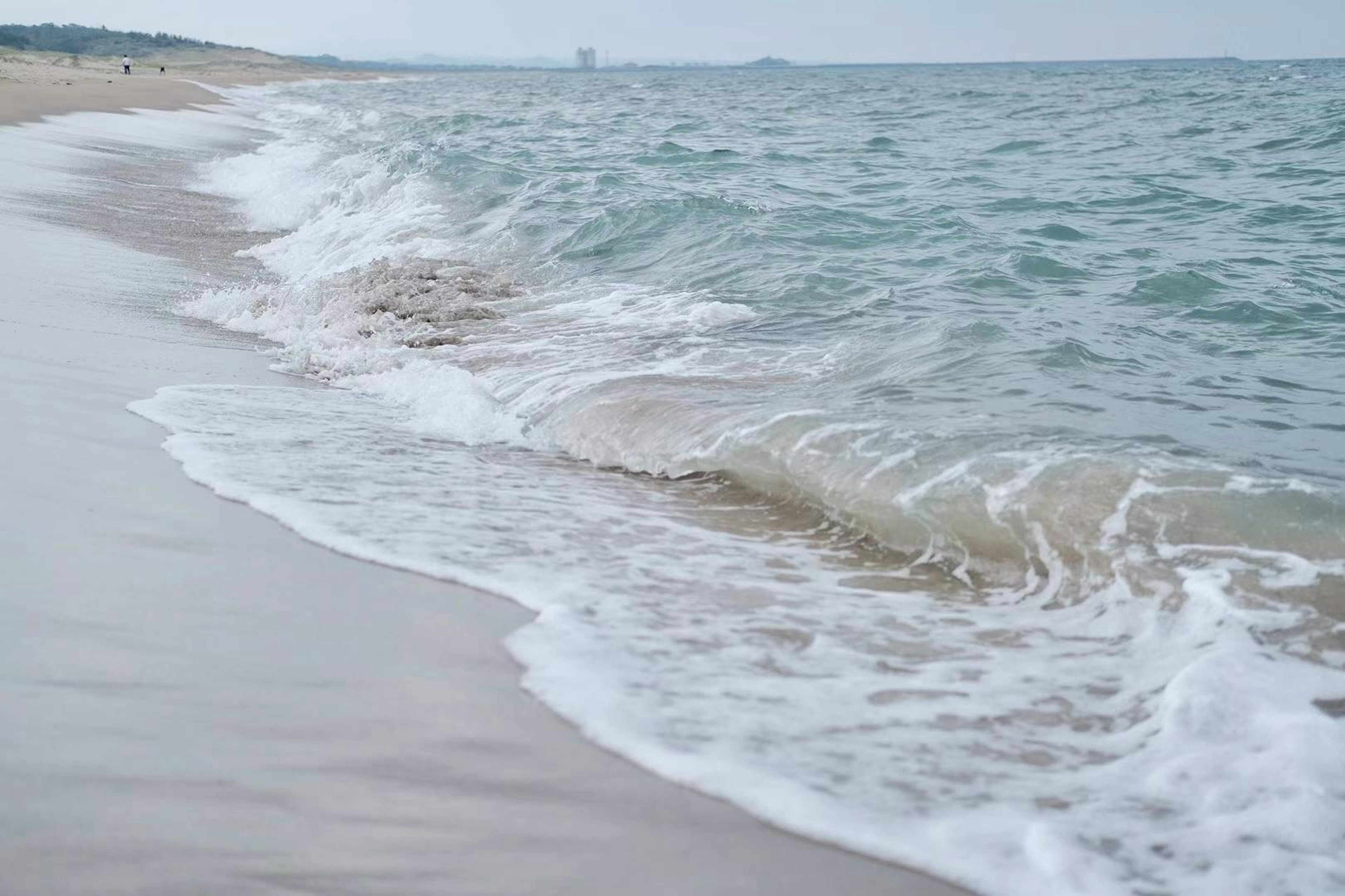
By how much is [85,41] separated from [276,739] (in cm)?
12889

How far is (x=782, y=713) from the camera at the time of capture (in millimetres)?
2953

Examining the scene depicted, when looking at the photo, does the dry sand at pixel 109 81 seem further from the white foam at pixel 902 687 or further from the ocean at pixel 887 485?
the white foam at pixel 902 687

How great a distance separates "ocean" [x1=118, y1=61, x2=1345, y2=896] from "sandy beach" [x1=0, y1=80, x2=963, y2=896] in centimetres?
14

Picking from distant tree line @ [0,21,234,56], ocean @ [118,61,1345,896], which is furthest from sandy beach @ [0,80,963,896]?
distant tree line @ [0,21,234,56]

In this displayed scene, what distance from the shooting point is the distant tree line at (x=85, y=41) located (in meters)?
96.8

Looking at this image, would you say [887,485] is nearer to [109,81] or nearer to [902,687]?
[902,687]

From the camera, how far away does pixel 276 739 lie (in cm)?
265

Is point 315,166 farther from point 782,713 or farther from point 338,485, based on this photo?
point 782,713

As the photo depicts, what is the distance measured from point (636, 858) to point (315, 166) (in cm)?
1877

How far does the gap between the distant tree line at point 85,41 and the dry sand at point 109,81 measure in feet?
12.2

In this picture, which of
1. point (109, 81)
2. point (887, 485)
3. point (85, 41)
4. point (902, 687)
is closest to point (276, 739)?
point (902, 687)

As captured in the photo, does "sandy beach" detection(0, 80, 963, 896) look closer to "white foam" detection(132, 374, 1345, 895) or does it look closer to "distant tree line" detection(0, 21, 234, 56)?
"white foam" detection(132, 374, 1345, 895)

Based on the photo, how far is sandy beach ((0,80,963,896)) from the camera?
2229 millimetres

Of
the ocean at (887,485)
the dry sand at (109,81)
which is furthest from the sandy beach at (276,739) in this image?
the dry sand at (109,81)
